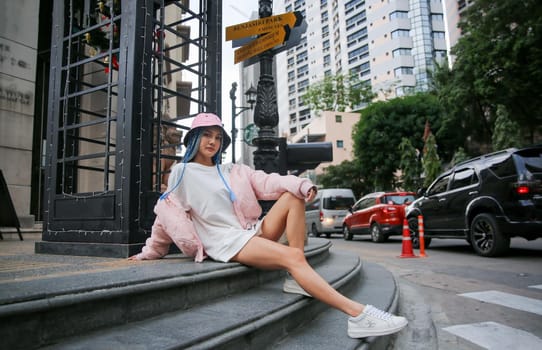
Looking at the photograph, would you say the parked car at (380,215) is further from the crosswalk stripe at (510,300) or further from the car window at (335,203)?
the crosswalk stripe at (510,300)

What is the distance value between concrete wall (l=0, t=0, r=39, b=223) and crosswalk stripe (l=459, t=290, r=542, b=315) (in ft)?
24.7

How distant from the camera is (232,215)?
2.90 meters

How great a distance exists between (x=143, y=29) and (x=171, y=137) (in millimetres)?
1766

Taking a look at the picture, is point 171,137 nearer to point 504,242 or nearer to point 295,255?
point 295,255

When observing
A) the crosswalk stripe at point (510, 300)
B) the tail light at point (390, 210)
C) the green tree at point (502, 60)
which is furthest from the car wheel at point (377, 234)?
the green tree at point (502, 60)

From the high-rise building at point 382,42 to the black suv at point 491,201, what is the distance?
45517 mm

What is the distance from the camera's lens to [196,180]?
116 inches

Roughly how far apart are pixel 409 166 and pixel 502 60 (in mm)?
13041

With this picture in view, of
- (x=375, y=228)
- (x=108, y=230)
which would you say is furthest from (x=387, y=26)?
(x=108, y=230)

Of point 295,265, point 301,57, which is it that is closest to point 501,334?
point 295,265

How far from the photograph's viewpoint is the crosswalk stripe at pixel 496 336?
266 cm

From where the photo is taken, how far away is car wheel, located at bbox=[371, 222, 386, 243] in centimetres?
1147

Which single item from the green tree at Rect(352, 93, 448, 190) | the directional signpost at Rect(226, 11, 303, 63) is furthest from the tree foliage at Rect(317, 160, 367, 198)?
the directional signpost at Rect(226, 11, 303, 63)

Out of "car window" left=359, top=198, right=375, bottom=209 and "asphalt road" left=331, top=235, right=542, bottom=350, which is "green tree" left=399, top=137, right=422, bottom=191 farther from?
"asphalt road" left=331, top=235, right=542, bottom=350
